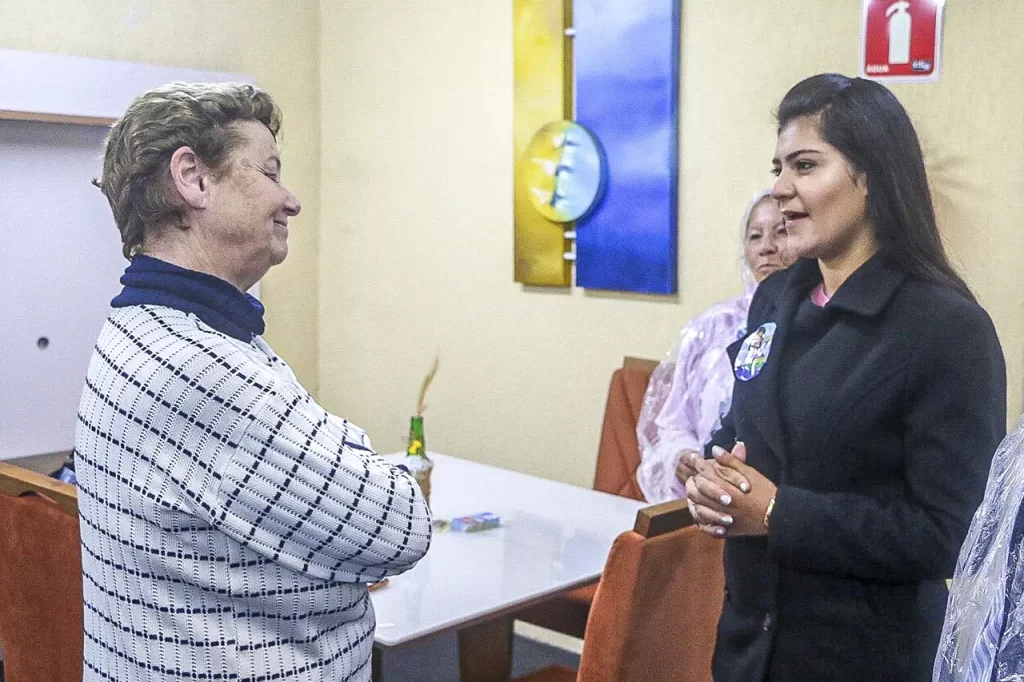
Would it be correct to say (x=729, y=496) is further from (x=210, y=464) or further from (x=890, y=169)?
(x=210, y=464)

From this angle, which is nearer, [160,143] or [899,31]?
[160,143]

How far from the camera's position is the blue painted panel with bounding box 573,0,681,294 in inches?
139

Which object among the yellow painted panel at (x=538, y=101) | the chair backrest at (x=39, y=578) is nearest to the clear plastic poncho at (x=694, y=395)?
the yellow painted panel at (x=538, y=101)

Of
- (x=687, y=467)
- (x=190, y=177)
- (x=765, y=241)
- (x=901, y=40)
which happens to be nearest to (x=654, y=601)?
(x=687, y=467)

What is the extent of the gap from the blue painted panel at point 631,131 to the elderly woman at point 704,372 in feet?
1.51

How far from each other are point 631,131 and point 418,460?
1479mm

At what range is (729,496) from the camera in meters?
1.59

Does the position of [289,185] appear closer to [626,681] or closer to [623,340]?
[623,340]

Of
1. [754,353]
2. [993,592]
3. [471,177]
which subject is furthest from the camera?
[471,177]

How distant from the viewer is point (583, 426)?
3.88m

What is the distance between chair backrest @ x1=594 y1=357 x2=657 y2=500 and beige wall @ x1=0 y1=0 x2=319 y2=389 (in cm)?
167

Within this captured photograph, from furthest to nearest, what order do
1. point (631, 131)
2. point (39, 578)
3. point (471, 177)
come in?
point (471, 177) → point (631, 131) → point (39, 578)

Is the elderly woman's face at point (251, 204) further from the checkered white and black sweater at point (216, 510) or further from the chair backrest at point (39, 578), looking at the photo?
the chair backrest at point (39, 578)

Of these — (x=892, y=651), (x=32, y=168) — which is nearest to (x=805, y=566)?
(x=892, y=651)
